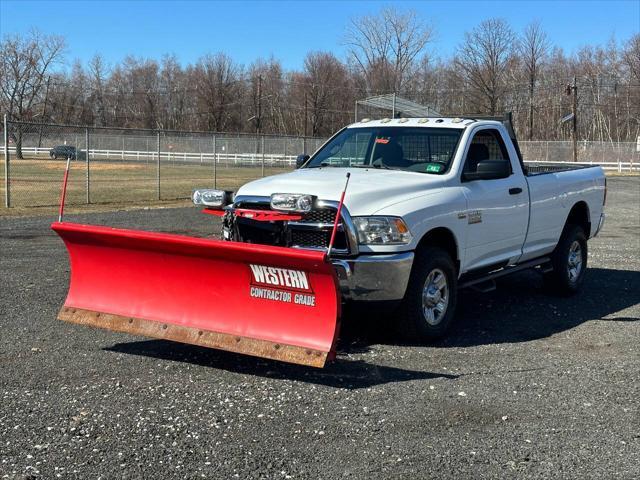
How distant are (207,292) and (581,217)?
5488 millimetres

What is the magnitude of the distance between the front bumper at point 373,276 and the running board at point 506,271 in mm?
1251

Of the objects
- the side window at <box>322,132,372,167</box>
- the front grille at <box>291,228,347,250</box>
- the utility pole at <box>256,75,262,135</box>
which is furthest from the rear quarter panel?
the utility pole at <box>256,75,262,135</box>

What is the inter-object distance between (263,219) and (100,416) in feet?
7.04

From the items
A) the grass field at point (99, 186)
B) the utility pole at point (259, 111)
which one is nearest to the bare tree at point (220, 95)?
the utility pole at point (259, 111)

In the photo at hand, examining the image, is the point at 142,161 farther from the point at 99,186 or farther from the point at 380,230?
the point at 380,230

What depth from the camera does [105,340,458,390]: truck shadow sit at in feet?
18.0

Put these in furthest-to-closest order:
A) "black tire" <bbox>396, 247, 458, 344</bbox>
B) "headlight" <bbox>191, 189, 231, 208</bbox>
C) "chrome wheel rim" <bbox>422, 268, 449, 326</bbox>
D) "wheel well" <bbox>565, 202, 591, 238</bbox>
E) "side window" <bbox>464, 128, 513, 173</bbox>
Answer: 1. "wheel well" <bbox>565, 202, 591, 238</bbox>
2. "side window" <bbox>464, 128, 513, 173</bbox>
3. "headlight" <bbox>191, 189, 231, 208</bbox>
4. "chrome wheel rim" <bbox>422, 268, 449, 326</bbox>
5. "black tire" <bbox>396, 247, 458, 344</bbox>

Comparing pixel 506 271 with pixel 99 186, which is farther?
pixel 99 186

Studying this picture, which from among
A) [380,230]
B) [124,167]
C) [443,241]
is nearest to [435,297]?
[443,241]

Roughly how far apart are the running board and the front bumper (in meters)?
1.25

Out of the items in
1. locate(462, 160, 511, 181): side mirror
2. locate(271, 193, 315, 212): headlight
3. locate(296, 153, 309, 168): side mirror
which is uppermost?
locate(296, 153, 309, 168): side mirror

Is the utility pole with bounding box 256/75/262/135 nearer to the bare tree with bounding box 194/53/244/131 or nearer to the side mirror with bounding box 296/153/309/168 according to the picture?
the bare tree with bounding box 194/53/244/131

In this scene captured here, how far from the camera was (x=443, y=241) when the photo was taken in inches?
264

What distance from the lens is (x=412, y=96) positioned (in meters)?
77.2
